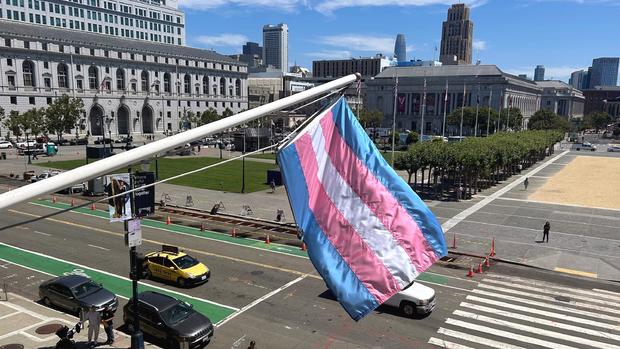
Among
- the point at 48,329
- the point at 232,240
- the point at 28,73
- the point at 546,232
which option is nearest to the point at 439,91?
the point at 28,73

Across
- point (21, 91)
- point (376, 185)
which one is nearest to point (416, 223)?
point (376, 185)

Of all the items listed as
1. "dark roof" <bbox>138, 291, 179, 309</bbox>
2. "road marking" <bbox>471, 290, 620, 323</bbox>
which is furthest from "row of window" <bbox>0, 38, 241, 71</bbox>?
"road marking" <bbox>471, 290, 620, 323</bbox>

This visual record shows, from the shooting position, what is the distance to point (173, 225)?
32344 millimetres

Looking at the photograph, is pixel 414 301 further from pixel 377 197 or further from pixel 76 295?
pixel 76 295

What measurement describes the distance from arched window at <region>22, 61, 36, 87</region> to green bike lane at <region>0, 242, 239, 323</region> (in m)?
86.7

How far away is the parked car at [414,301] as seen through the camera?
58.0 ft

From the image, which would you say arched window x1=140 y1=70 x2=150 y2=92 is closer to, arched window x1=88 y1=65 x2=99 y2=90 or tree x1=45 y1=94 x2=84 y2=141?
arched window x1=88 y1=65 x2=99 y2=90

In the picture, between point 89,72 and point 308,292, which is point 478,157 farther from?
point 89,72

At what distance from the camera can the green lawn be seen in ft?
161

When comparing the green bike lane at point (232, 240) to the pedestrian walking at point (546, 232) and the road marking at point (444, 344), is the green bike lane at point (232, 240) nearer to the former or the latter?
the road marking at point (444, 344)

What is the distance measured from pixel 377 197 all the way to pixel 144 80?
123 metres

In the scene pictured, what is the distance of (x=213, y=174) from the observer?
57.1 meters

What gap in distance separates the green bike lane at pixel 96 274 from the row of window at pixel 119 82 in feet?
245

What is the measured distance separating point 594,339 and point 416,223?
11.8 m
